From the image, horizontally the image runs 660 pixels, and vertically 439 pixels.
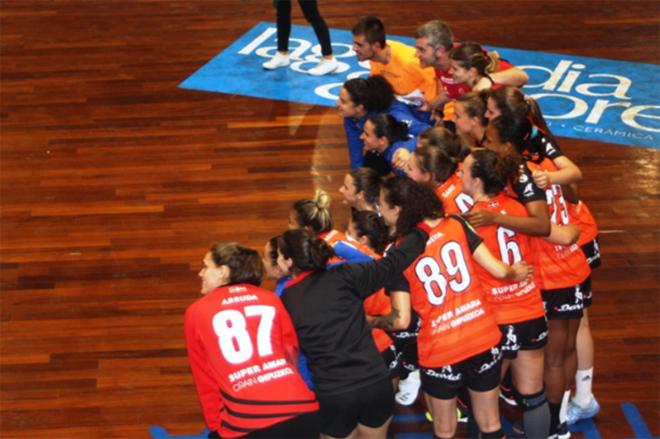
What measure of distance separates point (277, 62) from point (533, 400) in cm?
573

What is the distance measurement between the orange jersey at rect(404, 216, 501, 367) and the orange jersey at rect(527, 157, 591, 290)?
50 centimetres

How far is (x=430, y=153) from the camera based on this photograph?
466 cm

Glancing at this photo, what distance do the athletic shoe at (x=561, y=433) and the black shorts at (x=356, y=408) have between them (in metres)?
1.14

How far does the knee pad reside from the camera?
4.58 metres

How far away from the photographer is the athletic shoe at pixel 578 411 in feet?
16.6

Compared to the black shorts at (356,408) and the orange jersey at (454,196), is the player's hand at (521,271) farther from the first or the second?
the black shorts at (356,408)

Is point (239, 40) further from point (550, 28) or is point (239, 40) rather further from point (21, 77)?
point (550, 28)

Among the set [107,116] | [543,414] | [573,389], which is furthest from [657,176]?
[107,116]

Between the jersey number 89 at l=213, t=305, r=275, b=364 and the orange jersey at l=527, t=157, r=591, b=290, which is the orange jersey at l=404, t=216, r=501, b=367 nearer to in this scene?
the orange jersey at l=527, t=157, r=591, b=290

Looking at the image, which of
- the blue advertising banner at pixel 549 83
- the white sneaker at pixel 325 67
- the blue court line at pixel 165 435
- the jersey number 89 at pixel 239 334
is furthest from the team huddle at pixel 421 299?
the white sneaker at pixel 325 67

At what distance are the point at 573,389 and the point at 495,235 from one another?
1.23 m

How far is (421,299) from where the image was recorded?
14.1 feet

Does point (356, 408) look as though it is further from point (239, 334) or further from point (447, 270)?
point (447, 270)

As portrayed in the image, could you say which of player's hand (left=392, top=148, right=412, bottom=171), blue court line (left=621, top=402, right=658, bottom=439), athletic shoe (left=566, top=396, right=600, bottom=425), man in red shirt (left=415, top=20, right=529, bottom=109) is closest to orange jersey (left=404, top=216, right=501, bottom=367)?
player's hand (left=392, top=148, right=412, bottom=171)
